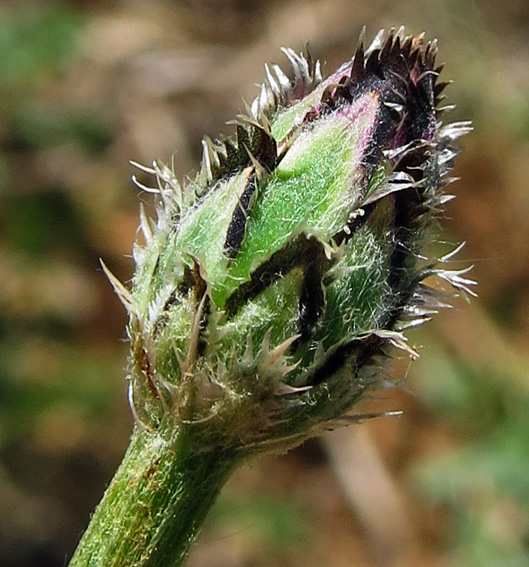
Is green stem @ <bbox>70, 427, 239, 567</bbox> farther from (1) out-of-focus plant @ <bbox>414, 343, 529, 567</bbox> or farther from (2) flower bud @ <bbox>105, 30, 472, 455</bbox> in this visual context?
(1) out-of-focus plant @ <bbox>414, 343, 529, 567</bbox>

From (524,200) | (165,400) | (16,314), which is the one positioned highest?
(165,400)

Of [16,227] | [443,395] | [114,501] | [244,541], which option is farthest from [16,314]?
[114,501]

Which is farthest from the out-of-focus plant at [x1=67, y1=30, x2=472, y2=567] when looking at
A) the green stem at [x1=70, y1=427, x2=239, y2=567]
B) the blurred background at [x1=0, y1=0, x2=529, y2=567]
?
the blurred background at [x1=0, y1=0, x2=529, y2=567]

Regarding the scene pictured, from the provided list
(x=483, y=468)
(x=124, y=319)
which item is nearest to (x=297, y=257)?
(x=483, y=468)

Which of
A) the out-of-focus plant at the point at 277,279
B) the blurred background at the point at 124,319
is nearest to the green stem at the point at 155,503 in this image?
the out-of-focus plant at the point at 277,279

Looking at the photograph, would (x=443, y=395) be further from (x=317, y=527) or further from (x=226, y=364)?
(x=226, y=364)

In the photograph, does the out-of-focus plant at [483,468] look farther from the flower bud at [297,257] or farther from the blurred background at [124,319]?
the flower bud at [297,257]
